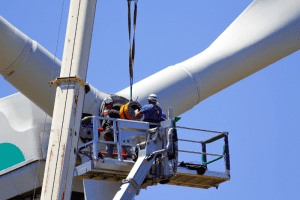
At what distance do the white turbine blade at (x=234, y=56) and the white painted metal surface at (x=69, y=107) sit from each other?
20.7 feet

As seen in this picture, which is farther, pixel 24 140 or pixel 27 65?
pixel 24 140

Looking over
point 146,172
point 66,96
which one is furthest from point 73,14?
point 146,172

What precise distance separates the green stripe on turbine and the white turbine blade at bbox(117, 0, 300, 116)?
4.04 m

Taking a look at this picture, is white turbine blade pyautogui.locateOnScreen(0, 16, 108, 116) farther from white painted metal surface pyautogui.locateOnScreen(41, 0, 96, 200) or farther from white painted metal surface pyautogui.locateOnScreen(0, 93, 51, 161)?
white painted metal surface pyautogui.locateOnScreen(41, 0, 96, 200)

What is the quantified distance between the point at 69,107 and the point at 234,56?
9.57 meters

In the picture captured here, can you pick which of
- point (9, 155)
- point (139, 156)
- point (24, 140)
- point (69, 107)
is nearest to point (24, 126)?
point (24, 140)

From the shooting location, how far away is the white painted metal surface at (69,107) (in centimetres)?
1012

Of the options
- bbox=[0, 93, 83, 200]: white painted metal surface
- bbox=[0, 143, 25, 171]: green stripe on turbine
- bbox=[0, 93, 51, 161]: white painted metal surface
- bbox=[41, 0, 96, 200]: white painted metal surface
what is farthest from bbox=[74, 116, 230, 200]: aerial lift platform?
bbox=[0, 143, 25, 171]: green stripe on turbine

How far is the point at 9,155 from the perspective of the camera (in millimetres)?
17781

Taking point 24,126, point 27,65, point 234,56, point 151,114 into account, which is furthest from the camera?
point 234,56

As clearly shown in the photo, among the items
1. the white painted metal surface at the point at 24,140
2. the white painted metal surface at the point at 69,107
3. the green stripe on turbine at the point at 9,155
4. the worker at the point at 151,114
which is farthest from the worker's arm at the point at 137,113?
the green stripe on turbine at the point at 9,155

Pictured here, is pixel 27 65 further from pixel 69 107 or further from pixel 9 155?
pixel 69 107

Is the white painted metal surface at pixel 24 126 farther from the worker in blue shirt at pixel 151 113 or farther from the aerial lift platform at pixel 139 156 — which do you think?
the aerial lift platform at pixel 139 156

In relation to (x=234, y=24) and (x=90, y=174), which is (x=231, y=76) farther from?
(x=90, y=174)
